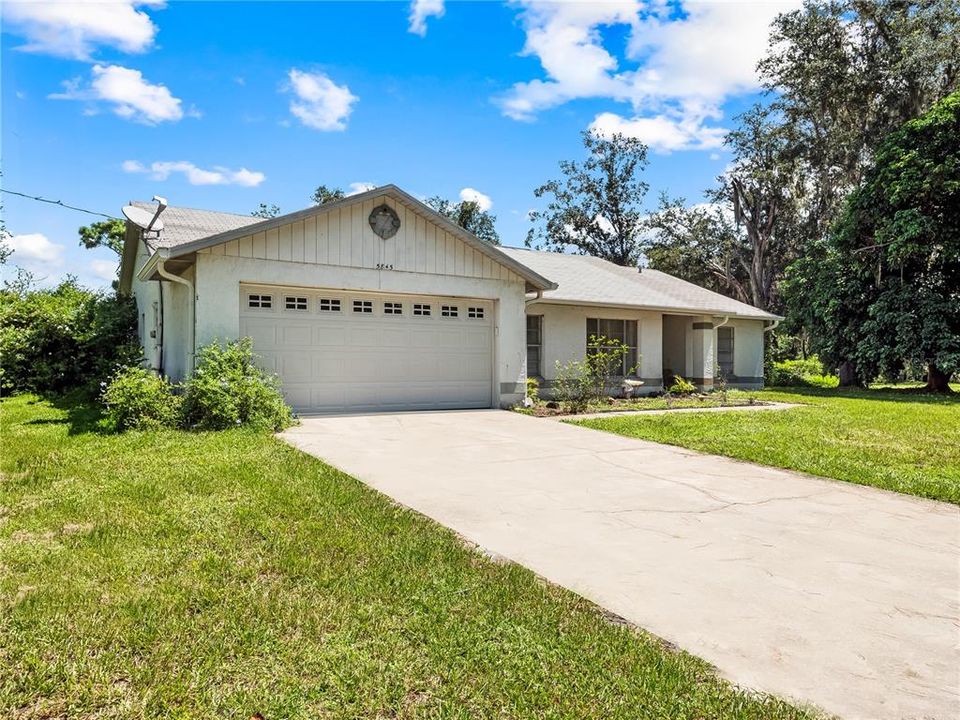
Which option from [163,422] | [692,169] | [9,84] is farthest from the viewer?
[692,169]

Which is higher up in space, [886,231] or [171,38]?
[171,38]

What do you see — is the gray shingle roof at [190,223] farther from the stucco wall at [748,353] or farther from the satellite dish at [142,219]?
the stucco wall at [748,353]

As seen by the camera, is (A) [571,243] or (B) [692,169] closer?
(B) [692,169]

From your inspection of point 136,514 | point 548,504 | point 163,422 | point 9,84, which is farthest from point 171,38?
point 548,504

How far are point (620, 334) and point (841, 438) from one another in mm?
7569

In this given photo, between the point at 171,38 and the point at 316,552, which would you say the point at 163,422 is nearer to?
the point at 316,552

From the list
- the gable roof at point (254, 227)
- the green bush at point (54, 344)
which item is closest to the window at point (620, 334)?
the gable roof at point (254, 227)

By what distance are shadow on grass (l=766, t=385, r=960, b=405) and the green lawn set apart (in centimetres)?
227

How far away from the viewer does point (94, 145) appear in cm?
1484

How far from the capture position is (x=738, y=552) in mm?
3908

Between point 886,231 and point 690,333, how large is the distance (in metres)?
6.84

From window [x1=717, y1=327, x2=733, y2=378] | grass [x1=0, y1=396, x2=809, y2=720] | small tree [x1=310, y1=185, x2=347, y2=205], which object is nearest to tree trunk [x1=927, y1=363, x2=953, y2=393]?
window [x1=717, y1=327, x2=733, y2=378]

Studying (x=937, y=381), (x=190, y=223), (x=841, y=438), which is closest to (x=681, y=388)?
(x=841, y=438)

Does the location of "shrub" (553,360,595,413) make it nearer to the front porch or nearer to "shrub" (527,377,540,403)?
"shrub" (527,377,540,403)
